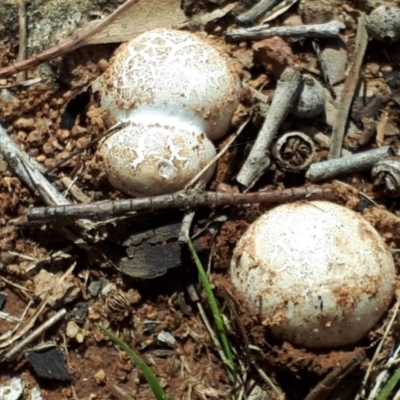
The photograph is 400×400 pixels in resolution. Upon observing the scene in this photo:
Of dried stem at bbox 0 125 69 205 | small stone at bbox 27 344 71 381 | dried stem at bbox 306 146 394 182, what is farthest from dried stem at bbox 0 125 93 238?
dried stem at bbox 306 146 394 182

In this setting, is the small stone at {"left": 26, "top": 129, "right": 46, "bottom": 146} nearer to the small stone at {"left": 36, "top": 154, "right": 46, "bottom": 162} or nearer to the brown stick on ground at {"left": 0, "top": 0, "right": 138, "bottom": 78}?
the small stone at {"left": 36, "top": 154, "right": 46, "bottom": 162}

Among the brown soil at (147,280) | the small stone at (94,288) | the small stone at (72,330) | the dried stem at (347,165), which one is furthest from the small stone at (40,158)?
the dried stem at (347,165)

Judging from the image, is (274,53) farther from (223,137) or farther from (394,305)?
(394,305)

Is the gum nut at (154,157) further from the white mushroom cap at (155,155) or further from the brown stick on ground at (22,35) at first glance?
the brown stick on ground at (22,35)

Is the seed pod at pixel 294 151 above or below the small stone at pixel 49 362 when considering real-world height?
above

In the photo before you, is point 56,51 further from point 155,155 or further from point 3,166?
point 155,155

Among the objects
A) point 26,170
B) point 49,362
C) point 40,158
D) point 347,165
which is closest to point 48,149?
point 40,158
